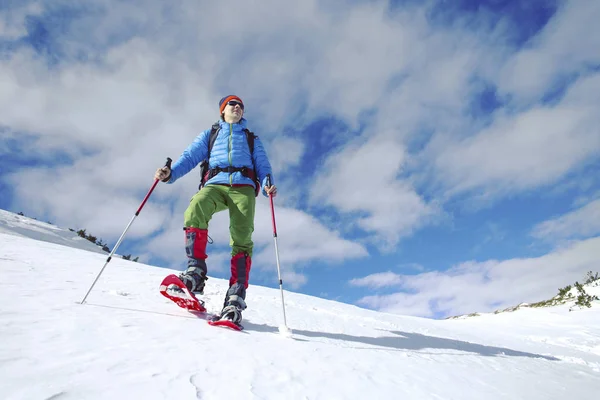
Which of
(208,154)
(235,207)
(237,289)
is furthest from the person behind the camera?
(208,154)

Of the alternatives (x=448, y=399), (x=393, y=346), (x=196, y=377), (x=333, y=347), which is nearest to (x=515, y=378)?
(x=393, y=346)

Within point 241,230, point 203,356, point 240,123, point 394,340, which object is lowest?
point 394,340

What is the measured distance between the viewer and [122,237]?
3934 millimetres

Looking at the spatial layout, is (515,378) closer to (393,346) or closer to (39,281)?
(393,346)

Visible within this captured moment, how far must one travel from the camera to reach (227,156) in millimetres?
4566

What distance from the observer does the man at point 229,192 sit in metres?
3.92

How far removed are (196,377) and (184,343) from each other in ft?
2.07

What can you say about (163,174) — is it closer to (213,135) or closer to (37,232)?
(213,135)

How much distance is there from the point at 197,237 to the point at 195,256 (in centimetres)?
22

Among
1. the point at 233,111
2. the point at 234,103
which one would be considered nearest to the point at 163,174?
the point at 233,111

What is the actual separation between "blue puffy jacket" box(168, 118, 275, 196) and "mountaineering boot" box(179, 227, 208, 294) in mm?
771

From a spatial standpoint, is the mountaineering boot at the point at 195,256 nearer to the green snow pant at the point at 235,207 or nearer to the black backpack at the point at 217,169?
the green snow pant at the point at 235,207

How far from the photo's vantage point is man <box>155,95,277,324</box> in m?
3.92

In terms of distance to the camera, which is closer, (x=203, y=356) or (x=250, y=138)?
(x=203, y=356)
